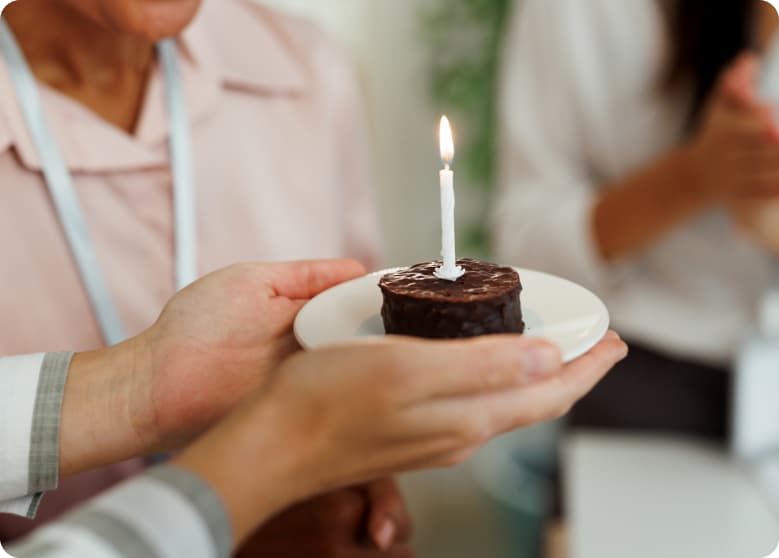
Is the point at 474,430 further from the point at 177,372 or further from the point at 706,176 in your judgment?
the point at 706,176

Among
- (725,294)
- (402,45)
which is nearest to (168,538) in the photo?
(725,294)

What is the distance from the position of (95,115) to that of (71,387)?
0.70 feet

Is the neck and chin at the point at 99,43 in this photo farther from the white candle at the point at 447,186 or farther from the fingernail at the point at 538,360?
the fingernail at the point at 538,360

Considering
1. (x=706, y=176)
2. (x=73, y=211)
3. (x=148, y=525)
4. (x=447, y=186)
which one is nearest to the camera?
(x=148, y=525)

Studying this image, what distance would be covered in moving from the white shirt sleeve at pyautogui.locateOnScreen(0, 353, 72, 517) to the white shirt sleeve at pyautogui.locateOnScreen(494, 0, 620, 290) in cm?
57

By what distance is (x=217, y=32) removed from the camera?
0.58m

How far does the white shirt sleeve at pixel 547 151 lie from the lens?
821 mm

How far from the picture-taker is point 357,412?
308mm

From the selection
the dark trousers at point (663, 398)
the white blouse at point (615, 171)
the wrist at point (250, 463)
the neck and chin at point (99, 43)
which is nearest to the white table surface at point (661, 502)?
the dark trousers at point (663, 398)

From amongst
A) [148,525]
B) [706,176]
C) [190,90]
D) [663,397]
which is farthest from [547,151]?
[148,525]

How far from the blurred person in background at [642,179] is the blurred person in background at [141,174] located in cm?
33

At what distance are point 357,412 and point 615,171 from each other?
638mm

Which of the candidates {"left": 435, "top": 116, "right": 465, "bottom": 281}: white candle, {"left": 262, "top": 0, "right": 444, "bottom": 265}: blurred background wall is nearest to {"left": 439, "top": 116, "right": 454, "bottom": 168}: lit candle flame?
{"left": 435, "top": 116, "right": 465, "bottom": 281}: white candle

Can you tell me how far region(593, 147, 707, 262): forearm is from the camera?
2.51ft
